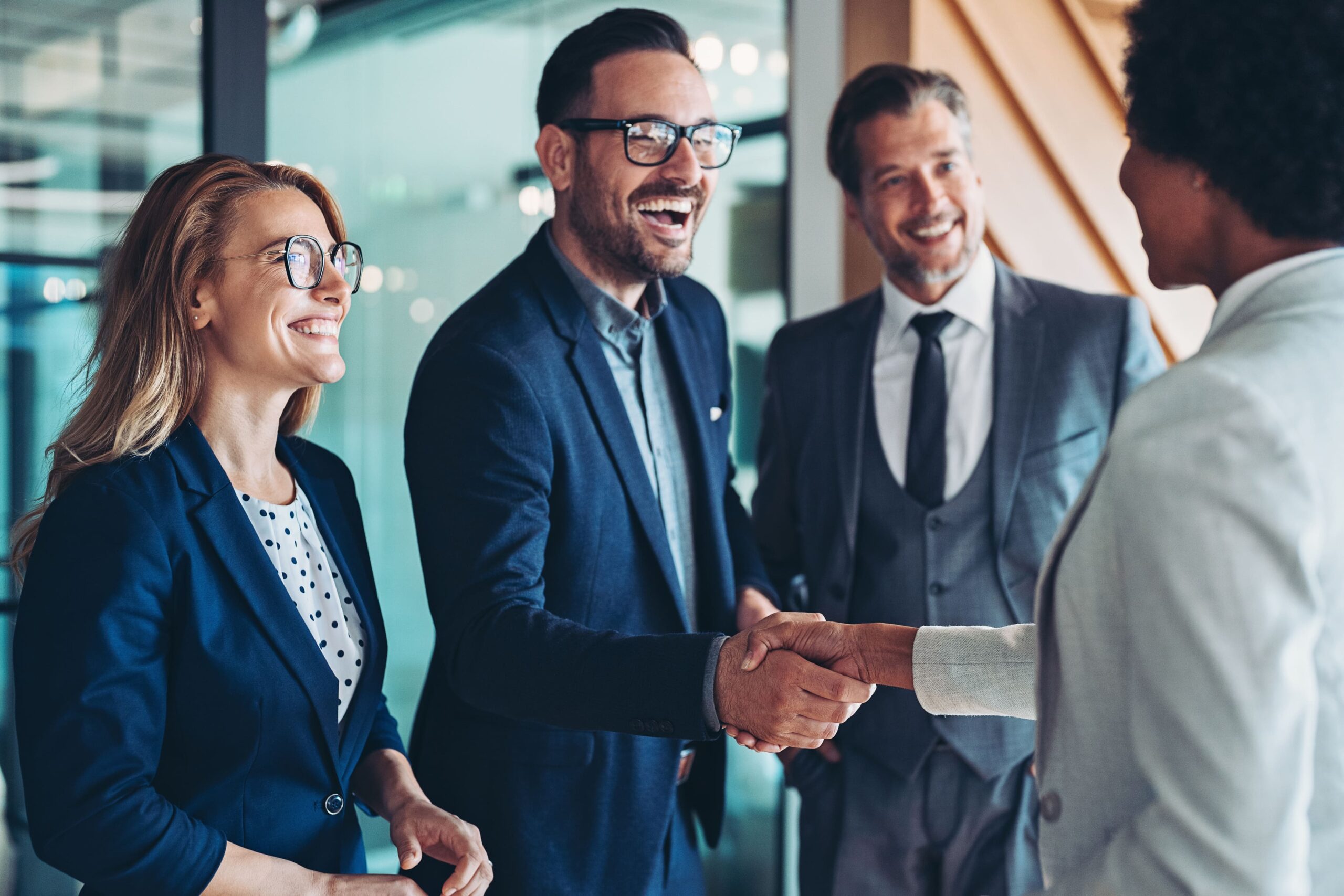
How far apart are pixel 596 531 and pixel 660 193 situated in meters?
0.60

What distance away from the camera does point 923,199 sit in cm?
242

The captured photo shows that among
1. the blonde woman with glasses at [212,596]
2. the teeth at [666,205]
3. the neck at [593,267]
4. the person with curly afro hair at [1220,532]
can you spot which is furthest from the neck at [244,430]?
the person with curly afro hair at [1220,532]

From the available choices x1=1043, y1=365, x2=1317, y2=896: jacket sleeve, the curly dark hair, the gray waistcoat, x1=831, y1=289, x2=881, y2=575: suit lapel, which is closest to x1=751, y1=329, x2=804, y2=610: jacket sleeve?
x1=831, y1=289, x2=881, y2=575: suit lapel

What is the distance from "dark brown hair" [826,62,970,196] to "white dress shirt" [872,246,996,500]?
30 cm

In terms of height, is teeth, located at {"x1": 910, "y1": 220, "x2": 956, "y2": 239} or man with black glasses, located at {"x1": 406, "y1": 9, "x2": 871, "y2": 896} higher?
teeth, located at {"x1": 910, "y1": 220, "x2": 956, "y2": 239}

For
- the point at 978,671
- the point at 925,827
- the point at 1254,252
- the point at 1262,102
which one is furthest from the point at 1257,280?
the point at 925,827

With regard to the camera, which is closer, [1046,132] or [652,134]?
[652,134]

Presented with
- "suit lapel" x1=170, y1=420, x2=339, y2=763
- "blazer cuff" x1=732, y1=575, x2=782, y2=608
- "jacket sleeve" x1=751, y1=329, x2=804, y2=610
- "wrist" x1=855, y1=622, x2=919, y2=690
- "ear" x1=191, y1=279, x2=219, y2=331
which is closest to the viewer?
"suit lapel" x1=170, y1=420, x2=339, y2=763

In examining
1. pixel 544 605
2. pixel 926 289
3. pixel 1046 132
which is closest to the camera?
pixel 544 605

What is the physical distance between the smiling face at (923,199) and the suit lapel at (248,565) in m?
1.47

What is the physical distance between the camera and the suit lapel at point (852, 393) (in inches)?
91.8

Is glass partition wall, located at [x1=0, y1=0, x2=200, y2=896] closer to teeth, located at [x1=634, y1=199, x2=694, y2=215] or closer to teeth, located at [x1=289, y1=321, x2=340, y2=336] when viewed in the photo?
teeth, located at [x1=289, y1=321, x2=340, y2=336]

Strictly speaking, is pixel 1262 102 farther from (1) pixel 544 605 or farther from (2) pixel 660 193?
(1) pixel 544 605

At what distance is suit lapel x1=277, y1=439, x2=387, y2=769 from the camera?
165 centimetres
